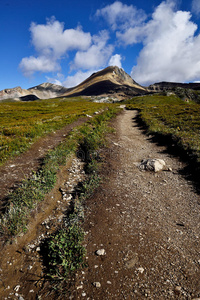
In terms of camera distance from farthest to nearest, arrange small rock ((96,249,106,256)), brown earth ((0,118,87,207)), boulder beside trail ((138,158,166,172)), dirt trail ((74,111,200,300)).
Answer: boulder beside trail ((138,158,166,172)), brown earth ((0,118,87,207)), small rock ((96,249,106,256)), dirt trail ((74,111,200,300))

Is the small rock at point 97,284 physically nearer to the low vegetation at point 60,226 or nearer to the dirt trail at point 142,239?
the dirt trail at point 142,239

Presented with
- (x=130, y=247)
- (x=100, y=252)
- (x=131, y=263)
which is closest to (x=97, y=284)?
(x=100, y=252)

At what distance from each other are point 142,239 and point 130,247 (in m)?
0.49

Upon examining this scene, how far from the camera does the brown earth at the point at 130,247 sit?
359 cm

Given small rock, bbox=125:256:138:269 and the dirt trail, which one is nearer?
the dirt trail

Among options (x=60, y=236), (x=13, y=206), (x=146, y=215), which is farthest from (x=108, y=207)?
(x=13, y=206)

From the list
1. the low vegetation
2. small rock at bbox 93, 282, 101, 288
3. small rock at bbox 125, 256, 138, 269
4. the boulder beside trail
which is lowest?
small rock at bbox 93, 282, 101, 288

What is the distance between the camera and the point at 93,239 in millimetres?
4867

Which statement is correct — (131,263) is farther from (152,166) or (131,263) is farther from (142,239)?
(152,166)

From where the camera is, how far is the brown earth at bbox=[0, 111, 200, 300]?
3.59 meters

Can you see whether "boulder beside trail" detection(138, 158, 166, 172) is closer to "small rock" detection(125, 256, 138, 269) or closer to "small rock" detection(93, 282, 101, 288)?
"small rock" detection(125, 256, 138, 269)

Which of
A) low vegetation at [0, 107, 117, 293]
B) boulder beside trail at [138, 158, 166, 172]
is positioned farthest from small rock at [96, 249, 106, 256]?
boulder beside trail at [138, 158, 166, 172]

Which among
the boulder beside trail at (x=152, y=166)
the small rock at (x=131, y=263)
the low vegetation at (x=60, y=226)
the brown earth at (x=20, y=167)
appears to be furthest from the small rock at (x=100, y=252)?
the boulder beside trail at (x=152, y=166)

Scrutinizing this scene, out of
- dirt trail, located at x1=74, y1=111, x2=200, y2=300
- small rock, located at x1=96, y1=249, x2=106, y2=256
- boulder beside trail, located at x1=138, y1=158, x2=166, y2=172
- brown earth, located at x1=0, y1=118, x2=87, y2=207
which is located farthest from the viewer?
boulder beside trail, located at x1=138, y1=158, x2=166, y2=172
